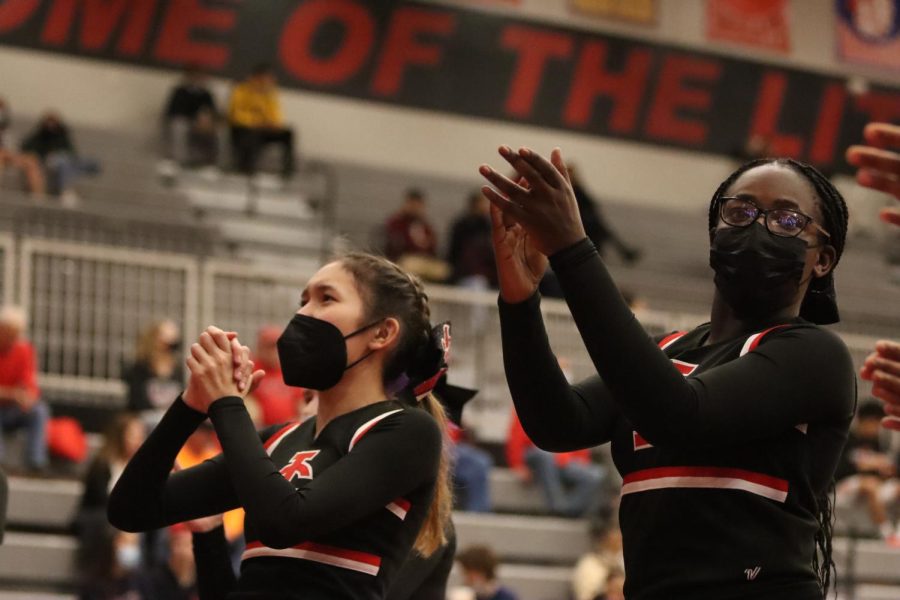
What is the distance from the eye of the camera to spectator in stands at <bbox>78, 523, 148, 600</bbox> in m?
7.76

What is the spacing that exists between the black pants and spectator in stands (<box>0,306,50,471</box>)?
6433 millimetres

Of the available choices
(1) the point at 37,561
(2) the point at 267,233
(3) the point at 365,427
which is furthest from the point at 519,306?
(2) the point at 267,233

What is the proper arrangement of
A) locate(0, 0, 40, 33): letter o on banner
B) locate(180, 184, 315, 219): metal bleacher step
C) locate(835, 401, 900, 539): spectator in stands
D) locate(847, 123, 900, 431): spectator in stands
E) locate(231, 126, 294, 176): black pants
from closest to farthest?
1. locate(847, 123, 900, 431): spectator in stands
2. locate(835, 401, 900, 539): spectator in stands
3. locate(180, 184, 315, 219): metal bleacher step
4. locate(231, 126, 294, 176): black pants
5. locate(0, 0, 40, 33): letter o on banner

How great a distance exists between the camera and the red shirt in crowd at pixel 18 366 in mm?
9148

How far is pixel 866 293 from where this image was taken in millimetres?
17516

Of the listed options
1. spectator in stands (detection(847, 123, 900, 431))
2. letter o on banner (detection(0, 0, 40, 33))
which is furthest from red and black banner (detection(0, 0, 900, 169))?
spectator in stands (detection(847, 123, 900, 431))

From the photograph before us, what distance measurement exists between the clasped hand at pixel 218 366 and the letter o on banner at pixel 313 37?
1461cm

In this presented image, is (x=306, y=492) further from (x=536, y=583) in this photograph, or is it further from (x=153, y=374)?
(x=536, y=583)

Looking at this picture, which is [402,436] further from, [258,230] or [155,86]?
[155,86]

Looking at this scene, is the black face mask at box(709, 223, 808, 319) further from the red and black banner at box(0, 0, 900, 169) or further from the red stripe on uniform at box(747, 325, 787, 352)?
the red and black banner at box(0, 0, 900, 169)

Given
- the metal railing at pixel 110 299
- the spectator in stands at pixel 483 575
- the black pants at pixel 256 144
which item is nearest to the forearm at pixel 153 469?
the spectator in stands at pixel 483 575

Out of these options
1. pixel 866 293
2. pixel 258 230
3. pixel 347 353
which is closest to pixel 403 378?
pixel 347 353

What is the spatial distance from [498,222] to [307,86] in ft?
49.3

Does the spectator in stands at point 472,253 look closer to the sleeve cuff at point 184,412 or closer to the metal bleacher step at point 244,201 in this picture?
the metal bleacher step at point 244,201
